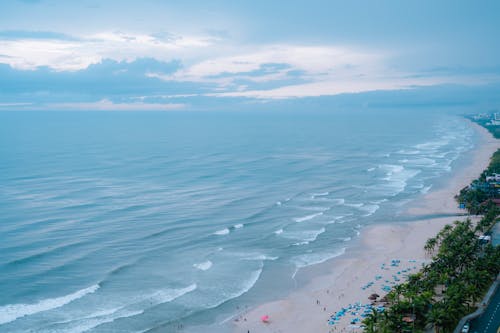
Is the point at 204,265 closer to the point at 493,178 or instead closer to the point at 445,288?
the point at 445,288

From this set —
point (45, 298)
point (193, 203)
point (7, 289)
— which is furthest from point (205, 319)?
point (193, 203)

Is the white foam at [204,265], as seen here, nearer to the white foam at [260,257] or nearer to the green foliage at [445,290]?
the white foam at [260,257]

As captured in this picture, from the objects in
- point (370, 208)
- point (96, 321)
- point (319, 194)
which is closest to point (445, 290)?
point (96, 321)

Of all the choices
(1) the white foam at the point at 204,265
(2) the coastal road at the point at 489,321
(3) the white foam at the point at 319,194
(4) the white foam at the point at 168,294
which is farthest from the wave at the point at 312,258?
(3) the white foam at the point at 319,194

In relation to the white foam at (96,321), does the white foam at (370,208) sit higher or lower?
lower

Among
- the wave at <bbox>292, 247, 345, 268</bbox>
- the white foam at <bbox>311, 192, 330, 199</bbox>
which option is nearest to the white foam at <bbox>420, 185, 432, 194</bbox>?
the white foam at <bbox>311, 192, 330, 199</bbox>

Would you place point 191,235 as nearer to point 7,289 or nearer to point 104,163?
point 7,289
